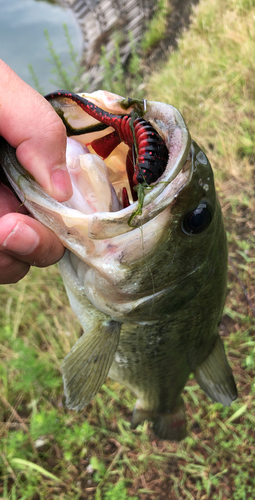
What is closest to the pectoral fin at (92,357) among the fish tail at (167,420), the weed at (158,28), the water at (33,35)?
the fish tail at (167,420)

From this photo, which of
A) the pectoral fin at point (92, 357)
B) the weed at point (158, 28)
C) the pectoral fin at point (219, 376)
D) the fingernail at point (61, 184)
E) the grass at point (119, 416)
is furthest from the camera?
the weed at point (158, 28)

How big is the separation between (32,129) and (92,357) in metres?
1.00

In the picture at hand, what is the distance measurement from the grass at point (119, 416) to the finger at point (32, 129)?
6.73 ft

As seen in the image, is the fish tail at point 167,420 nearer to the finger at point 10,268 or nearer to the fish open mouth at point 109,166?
the finger at point 10,268

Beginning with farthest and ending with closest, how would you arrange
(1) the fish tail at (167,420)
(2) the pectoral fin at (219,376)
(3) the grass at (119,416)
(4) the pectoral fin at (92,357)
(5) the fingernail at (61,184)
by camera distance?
1. (3) the grass at (119,416)
2. (1) the fish tail at (167,420)
3. (2) the pectoral fin at (219,376)
4. (4) the pectoral fin at (92,357)
5. (5) the fingernail at (61,184)

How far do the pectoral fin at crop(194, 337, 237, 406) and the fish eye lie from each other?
972 mm

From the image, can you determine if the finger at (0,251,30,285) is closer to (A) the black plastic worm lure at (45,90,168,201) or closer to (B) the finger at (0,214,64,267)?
(B) the finger at (0,214,64,267)

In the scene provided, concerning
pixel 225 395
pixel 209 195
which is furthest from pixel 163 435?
pixel 209 195

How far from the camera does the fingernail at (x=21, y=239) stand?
1133 millimetres

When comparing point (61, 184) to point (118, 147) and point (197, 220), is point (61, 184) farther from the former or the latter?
point (197, 220)

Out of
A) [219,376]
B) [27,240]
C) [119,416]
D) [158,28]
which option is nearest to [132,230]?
[27,240]

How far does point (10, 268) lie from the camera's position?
52.0 inches

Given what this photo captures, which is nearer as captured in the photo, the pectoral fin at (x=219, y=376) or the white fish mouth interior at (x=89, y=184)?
the white fish mouth interior at (x=89, y=184)

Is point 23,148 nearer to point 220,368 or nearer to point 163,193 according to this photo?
point 163,193
